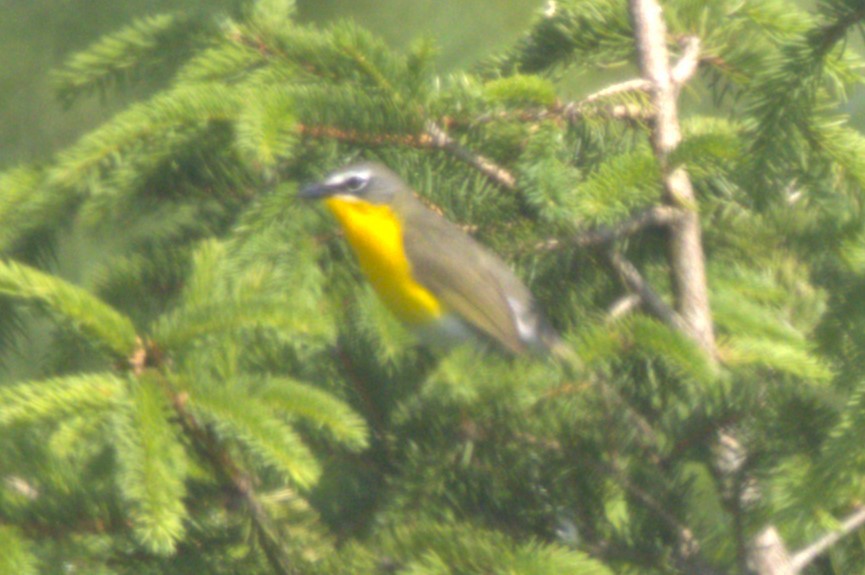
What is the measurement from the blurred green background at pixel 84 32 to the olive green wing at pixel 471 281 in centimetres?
57

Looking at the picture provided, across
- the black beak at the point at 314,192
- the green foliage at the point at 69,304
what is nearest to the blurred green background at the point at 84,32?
the black beak at the point at 314,192

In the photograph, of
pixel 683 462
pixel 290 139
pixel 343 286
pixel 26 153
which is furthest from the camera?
pixel 26 153

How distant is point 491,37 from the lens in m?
3.45

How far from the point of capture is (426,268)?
3014 millimetres

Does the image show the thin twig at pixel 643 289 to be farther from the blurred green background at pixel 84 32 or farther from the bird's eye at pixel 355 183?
the blurred green background at pixel 84 32

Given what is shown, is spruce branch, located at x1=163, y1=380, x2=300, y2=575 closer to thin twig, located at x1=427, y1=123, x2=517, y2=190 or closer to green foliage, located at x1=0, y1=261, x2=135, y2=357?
green foliage, located at x1=0, y1=261, x2=135, y2=357

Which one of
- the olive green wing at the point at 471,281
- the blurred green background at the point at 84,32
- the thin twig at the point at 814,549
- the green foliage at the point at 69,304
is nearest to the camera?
the green foliage at the point at 69,304

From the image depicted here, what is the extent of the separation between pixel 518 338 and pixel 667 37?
25.6 inches

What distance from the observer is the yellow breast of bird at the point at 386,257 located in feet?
8.24

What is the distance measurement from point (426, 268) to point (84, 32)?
1.13m

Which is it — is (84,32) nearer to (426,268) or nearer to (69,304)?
(426,268)

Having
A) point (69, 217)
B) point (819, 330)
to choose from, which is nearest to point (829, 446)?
point (819, 330)

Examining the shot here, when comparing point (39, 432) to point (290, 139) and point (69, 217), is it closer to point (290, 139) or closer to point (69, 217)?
point (290, 139)

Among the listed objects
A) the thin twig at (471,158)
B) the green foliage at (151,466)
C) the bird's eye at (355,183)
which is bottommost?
the green foliage at (151,466)
